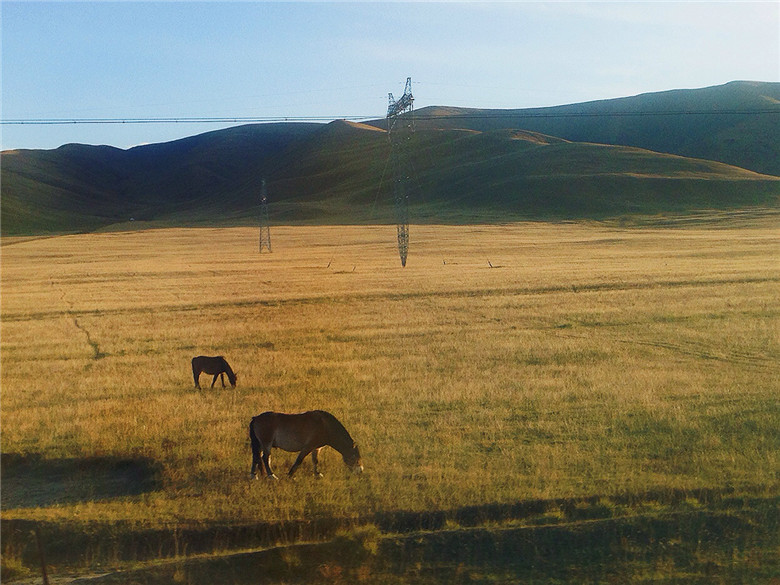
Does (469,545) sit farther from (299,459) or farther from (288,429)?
(288,429)

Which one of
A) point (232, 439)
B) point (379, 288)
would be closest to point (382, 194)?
point (379, 288)

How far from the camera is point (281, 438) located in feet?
37.6

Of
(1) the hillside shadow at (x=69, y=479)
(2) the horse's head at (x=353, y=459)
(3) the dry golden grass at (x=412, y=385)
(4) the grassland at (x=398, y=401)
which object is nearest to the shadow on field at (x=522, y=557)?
(4) the grassland at (x=398, y=401)

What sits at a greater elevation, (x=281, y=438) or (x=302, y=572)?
(x=281, y=438)

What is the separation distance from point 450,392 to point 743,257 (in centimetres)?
4782

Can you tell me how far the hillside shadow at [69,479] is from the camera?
11539mm

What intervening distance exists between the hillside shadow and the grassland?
4 centimetres

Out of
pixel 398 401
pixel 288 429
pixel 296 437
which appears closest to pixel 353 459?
pixel 296 437

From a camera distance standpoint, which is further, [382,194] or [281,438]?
[382,194]

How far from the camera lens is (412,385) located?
1748 centimetres

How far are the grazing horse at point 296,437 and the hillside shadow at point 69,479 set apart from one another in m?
1.76

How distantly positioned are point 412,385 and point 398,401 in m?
1.47

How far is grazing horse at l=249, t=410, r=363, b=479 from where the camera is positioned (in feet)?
37.4

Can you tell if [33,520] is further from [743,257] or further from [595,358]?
[743,257]
